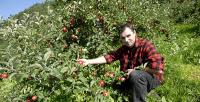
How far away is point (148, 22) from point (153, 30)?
38cm

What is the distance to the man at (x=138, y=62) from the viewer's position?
5895 millimetres

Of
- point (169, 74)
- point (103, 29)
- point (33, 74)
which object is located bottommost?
point (169, 74)

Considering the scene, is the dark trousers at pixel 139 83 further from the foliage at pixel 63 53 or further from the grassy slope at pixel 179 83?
the grassy slope at pixel 179 83

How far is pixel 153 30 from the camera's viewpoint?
11570 millimetres

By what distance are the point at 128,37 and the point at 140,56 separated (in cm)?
38

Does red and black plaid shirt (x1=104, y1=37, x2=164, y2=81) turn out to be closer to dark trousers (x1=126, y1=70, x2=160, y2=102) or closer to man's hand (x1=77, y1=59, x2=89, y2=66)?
dark trousers (x1=126, y1=70, x2=160, y2=102)

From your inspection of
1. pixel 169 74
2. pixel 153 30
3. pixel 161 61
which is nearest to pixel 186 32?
pixel 153 30

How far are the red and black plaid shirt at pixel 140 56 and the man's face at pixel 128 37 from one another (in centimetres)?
9

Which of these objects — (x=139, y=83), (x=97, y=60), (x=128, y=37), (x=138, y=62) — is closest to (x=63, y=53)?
(x=97, y=60)

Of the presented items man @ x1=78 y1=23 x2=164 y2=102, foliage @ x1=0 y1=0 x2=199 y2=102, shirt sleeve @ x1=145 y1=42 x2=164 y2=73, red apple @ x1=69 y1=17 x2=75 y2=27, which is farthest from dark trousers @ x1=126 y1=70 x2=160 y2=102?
red apple @ x1=69 y1=17 x2=75 y2=27

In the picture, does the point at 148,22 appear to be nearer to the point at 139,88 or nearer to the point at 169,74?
the point at 169,74

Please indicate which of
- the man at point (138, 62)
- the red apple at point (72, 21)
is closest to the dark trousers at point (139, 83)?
the man at point (138, 62)

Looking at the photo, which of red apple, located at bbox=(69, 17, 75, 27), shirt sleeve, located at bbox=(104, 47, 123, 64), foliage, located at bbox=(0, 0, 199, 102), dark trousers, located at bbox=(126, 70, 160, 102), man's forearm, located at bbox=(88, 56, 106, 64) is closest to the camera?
foliage, located at bbox=(0, 0, 199, 102)

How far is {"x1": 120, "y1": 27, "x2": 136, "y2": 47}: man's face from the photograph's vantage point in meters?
6.04
